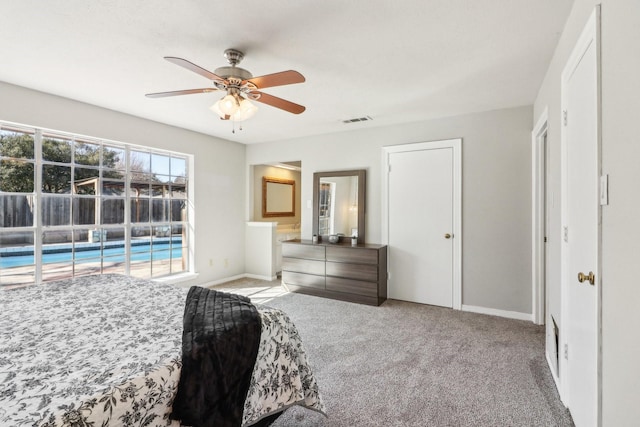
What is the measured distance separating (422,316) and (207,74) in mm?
3242

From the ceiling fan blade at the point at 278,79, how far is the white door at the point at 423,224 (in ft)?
8.16

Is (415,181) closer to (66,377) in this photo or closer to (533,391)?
(533,391)

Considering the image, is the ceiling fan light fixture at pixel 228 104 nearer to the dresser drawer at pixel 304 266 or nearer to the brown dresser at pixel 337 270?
the brown dresser at pixel 337 270

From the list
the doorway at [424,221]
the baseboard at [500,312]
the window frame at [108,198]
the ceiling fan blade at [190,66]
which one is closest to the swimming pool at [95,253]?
the window frame at [108,198]

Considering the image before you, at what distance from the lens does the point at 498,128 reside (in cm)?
360

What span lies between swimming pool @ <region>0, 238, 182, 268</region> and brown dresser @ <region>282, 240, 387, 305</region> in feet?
5.57

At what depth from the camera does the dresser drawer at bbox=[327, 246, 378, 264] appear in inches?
157

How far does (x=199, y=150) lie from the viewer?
475 cm

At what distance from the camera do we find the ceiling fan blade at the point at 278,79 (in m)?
1.94

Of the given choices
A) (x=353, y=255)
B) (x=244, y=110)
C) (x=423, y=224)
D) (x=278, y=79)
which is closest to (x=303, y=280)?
(x=353, y=255)

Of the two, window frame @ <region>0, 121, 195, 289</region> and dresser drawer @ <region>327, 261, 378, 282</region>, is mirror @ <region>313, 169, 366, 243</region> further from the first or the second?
window frame @ <region>0, 121, 195, 289</region>

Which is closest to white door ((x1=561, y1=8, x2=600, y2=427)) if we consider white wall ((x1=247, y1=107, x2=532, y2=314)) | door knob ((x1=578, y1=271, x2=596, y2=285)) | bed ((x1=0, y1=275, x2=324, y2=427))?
door knob ((x1=578, y1=271, x2=596, y2=285))

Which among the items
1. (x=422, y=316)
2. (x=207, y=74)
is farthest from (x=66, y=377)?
(x=422, y=316)

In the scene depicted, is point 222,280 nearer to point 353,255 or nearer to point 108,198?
point 108,198
